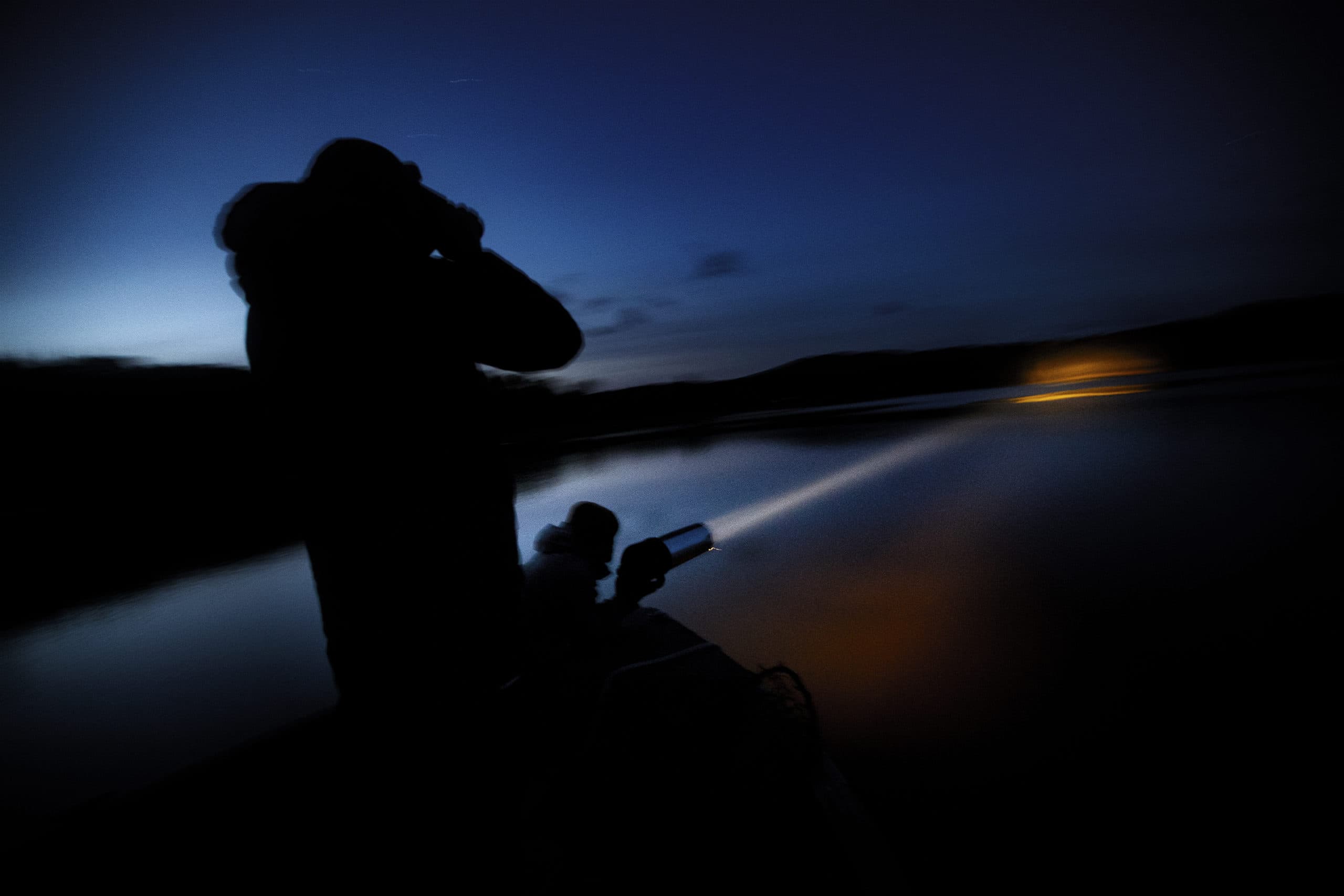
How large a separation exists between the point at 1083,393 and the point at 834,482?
44.6 metres

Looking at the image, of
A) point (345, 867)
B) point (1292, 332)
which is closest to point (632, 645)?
point (345, 867)

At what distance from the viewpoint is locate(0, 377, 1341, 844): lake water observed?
4.84 m

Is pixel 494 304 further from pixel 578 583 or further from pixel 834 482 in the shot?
pixel 834 482

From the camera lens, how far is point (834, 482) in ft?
56.2

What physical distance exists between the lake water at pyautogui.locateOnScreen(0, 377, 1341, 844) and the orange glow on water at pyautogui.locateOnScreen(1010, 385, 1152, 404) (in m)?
28.2

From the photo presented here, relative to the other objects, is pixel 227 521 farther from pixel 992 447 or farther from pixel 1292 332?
pixel 1292 332

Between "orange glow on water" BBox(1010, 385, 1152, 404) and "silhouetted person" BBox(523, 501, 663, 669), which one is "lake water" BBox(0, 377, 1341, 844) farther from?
"orange glow on water" BBox(1010, 385, 1152, 404)

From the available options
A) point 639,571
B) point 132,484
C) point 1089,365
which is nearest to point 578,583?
point 639,571

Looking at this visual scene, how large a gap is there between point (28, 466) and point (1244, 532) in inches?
1465

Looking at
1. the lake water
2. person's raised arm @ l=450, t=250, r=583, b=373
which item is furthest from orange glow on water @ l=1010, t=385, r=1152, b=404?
person's raised arm @ l=450, t=250, r=583, b=373

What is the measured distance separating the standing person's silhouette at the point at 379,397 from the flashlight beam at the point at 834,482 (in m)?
6.93

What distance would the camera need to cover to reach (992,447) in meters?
20.1

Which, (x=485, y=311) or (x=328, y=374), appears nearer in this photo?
(x=328, y=374)

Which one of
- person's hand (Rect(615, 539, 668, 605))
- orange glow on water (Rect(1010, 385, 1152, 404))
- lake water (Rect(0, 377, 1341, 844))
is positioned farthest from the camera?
orange glow on water (Rect(1010, 385, 1152, 404))
